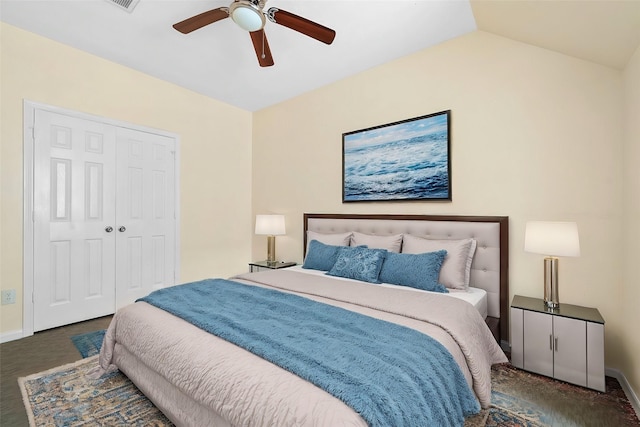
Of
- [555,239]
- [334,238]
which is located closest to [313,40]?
[334,238]

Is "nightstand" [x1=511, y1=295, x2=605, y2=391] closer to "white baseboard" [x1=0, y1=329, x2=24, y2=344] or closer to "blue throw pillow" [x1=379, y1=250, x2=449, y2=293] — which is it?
"blue throw pillow" [x1=379, y1=250, x2=449, y2=293]

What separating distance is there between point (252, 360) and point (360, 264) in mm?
1532

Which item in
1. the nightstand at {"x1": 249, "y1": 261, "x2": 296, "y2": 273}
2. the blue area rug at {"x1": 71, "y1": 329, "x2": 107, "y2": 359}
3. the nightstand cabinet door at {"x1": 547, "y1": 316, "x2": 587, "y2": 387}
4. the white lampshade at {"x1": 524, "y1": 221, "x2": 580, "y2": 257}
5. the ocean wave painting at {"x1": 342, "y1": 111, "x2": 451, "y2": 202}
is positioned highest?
the ocean wave painting at {"x1": 342, "y1": 111, "x2": 451, "y2": 202}

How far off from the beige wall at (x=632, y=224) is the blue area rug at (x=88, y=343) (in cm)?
377

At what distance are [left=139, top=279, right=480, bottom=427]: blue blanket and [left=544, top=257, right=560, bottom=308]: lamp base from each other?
1191 millimetres

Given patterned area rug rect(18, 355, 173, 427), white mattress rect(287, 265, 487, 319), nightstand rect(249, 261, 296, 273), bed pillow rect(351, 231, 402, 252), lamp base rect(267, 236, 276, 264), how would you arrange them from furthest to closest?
lamp base rect(267, 236, 276, 264) → nightstand rect(249, 261, 296, 273) → bed pillow rect(351, 231, 402, 252) → white mattress rect(287, 265, 487, 319) → patterned area rug rect(18, 355, 173, 427)

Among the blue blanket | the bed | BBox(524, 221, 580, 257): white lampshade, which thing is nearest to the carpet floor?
the bed

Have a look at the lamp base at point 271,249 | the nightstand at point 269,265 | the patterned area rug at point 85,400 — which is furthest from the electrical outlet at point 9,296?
the lamp base at point 271,249

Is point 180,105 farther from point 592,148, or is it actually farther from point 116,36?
point 592,148

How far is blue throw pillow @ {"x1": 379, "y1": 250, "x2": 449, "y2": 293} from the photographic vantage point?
92.0 inches

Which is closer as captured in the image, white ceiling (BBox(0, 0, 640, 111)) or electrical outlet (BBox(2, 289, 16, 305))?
white ceiling (BBox(0, 0, 640, 111))

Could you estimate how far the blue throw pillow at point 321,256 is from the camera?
3006 millimetres

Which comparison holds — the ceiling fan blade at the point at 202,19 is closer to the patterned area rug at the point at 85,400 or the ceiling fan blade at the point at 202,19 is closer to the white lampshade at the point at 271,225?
the white lampshade at the point at 271,225

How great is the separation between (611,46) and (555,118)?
52 centimetres
